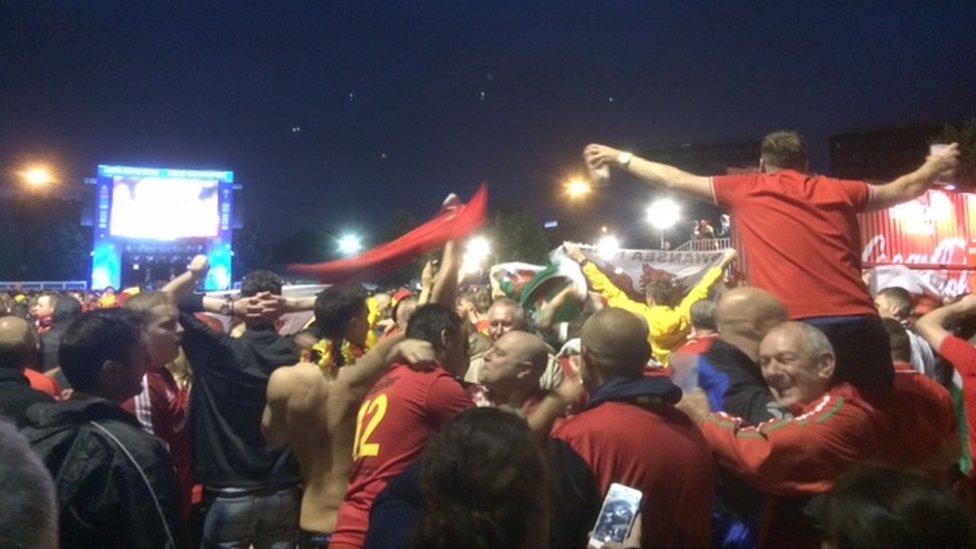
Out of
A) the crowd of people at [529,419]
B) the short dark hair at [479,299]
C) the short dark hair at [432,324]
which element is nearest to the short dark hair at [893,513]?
the crowd of people at [529,419]

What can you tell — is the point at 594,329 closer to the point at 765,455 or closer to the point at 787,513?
the point at 765,455

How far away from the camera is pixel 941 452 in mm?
3717

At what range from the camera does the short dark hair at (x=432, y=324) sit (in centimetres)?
415

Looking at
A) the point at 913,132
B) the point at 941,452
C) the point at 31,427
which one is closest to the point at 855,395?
the point at 941,452

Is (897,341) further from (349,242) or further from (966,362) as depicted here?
(349,242)

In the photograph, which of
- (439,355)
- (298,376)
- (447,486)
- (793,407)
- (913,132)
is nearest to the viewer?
(447,486)

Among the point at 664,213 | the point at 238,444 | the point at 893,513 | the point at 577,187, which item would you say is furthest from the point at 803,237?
the point at 664,213

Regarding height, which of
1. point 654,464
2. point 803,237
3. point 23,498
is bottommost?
point 654,464

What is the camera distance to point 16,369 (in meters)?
4.19

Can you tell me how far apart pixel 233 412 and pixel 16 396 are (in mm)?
1351

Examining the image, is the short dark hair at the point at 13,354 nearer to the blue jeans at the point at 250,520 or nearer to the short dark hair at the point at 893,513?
the blue jeans at the point at 250,520

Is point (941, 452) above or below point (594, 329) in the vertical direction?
below

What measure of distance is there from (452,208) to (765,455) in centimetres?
293

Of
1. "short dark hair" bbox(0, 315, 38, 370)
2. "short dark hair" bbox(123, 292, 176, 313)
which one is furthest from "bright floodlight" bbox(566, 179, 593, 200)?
"short dark hair" bbox(0, 315, 38, 370)
